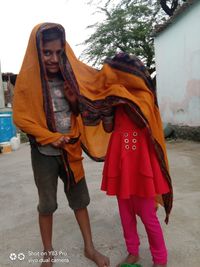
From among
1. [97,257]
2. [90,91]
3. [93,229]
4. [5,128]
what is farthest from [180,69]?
[97,257]

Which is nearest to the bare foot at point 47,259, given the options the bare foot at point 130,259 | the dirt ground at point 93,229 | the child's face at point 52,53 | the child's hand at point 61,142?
the dirt ground at point 93,229

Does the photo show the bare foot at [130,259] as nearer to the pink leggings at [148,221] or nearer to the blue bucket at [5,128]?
the pink leggings at [148,221]

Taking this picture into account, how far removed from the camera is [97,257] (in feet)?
8.09

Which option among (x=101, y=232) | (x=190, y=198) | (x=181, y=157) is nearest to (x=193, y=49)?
(x=181, y=157)

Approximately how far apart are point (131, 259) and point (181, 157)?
420cm

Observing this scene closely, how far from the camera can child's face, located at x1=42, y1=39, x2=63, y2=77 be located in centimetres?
228

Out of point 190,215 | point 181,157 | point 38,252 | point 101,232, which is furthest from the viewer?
point 181,157

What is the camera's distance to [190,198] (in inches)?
146

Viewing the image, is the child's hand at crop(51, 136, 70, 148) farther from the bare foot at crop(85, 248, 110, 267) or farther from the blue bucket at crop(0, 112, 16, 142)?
the blue bucket at crop(0, 112, 16, 142)

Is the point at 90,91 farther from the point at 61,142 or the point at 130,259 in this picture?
the point at 130,259

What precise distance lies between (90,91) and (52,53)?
340mm

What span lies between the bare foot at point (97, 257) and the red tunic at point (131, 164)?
524 millimetres

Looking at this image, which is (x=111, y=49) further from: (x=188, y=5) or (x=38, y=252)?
(x=38, y=252)

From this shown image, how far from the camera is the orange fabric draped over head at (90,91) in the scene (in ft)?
7.06
